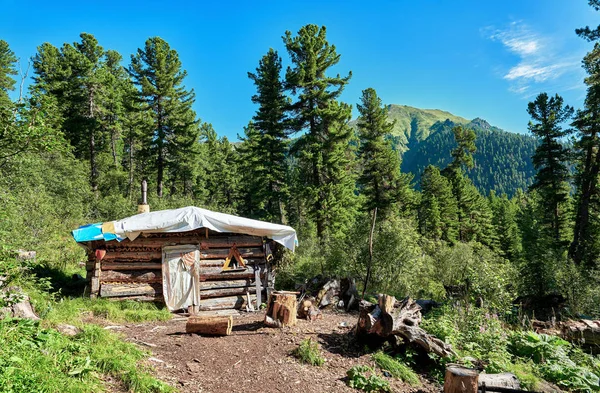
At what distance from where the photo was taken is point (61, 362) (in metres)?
4.16

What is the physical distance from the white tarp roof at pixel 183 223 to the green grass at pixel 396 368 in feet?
18.6

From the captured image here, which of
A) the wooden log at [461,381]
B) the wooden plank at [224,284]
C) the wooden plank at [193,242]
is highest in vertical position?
the wooden plank at [193,242]

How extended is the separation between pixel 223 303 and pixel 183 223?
2977 millimetres

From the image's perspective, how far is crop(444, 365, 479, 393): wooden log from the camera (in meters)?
4.77

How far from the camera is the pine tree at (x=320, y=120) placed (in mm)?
22641

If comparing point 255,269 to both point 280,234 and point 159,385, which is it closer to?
point 280,234

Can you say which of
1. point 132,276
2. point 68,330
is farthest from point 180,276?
point 68,330

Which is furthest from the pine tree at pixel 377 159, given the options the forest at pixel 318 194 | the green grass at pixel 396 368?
the green grass at pixel 396 368

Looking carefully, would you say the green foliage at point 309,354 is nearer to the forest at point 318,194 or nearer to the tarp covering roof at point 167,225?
the forest at point 318,194

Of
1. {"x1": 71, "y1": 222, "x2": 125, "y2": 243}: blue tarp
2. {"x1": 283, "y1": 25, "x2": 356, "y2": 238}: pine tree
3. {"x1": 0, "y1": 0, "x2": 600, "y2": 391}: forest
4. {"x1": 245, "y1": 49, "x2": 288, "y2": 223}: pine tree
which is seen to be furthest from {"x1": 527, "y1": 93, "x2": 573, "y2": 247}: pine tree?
{"x1": 71, "y1": 222, "x2": 125, "y2": 243}: blue tarp

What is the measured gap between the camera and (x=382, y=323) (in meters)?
6.72

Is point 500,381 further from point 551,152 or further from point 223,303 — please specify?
point 551,152

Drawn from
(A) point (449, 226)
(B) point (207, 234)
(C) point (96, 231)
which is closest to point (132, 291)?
(C) point (96, 231)

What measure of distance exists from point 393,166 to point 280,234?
20.4 metres
